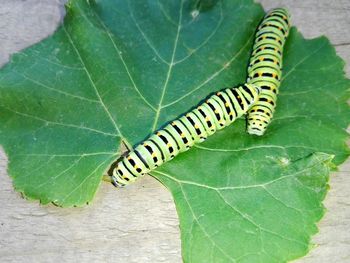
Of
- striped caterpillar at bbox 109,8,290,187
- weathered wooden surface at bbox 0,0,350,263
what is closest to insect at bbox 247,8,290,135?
striped caterpillar at bbox 109,8,290,187

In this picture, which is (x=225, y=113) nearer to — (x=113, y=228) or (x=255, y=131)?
(x=255, y=131)

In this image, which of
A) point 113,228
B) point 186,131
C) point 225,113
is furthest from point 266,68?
point 113,228

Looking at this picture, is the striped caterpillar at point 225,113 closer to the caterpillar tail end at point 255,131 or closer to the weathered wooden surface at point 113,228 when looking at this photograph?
the caterpillar tail end at point 255,131

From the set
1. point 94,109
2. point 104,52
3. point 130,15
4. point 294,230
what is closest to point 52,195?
point 94,109

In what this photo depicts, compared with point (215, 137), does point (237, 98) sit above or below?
above

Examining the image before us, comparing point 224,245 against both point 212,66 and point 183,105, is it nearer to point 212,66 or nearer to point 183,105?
point 183,105

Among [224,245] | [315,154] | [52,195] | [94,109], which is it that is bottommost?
[224,245]

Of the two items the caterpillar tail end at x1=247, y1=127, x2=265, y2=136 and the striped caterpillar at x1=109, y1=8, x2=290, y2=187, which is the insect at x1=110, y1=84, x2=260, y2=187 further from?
the caterpillar tail end at x1=247, y1=127, x2=265, y2=136
